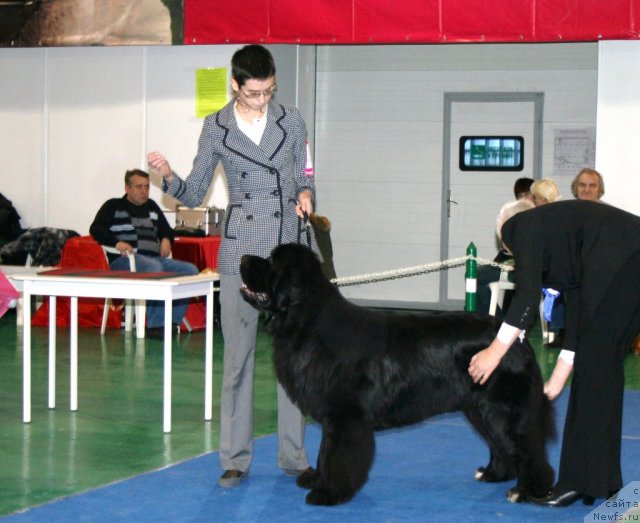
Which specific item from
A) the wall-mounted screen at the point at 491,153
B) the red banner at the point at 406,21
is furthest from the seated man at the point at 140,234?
the wall-mounted screen at the point at 491,153

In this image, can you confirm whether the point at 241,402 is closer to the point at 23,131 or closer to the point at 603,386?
the point at 603,386

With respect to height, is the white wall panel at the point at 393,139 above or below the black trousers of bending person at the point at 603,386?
above

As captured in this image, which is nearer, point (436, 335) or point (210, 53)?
point (436, 335)

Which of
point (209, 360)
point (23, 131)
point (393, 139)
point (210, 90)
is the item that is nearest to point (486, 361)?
point (209, 360)

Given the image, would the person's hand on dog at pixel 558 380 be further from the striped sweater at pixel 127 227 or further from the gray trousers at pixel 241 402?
the striped sweater at pixel 127 227

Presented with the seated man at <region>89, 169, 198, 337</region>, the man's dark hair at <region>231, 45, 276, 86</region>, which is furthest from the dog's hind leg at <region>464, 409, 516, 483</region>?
the seated man at <region>89, 169, 198, 337</region>

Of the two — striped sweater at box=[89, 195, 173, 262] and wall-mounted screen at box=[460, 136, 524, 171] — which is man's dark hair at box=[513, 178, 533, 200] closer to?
wall-mounted screen at box=[460, 136, 524, 171]

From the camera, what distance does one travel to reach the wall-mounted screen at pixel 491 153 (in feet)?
39.4

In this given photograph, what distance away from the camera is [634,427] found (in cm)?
603

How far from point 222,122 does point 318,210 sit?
8.13m

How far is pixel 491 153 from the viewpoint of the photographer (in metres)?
12.1

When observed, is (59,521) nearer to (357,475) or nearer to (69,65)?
(357,475)

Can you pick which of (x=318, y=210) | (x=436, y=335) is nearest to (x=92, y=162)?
(x=318, y=210)

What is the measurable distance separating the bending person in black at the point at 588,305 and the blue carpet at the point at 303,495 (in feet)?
0.87
